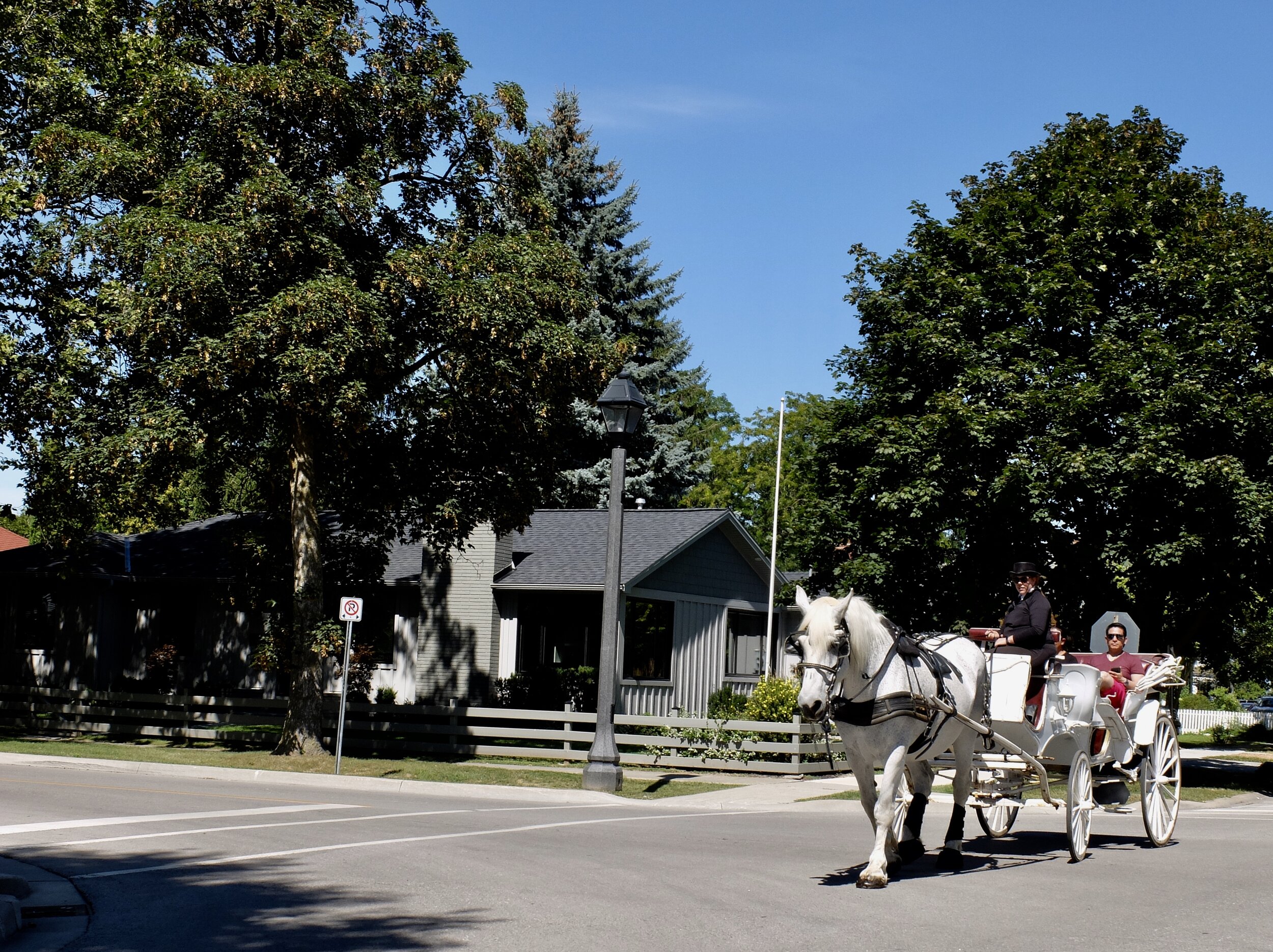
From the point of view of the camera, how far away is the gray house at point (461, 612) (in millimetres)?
31562

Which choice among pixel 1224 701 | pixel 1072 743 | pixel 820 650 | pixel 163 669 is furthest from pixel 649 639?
pixel 1224 701

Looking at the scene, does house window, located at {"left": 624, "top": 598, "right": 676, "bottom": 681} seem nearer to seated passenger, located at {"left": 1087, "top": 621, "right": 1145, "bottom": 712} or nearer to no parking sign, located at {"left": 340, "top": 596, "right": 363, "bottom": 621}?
no parking sign, located at {"left": 340, "top": 596, "right": 363, "bottom": 621}

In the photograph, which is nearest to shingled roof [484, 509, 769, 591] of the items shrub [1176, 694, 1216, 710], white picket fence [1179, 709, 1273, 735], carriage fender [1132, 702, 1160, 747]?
carriage fender [1132, 702, 1160, 747]

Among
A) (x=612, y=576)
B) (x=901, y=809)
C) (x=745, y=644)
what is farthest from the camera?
(x=745, y=644)

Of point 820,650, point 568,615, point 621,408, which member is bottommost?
point 820,650

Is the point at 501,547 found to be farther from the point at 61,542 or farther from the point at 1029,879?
the point at 1029,879

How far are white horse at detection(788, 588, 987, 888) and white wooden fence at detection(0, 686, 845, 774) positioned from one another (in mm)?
10365

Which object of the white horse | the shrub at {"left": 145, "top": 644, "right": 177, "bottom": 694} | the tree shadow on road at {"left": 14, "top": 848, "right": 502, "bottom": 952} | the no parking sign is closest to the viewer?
the tree shadow on road at {"left": 14, "top": 848, "right": 502, "bottom": 952}

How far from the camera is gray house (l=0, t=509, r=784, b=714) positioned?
3156 centimetres

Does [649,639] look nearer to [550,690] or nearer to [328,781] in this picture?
[550,690]

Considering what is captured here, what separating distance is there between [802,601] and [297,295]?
12.6m

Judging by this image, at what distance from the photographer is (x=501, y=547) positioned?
1266 inches

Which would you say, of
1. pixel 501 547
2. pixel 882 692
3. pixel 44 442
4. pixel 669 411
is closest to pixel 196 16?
pixel 44 442

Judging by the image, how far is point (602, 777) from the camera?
1934 centimetres
